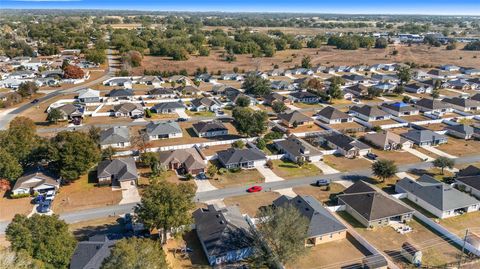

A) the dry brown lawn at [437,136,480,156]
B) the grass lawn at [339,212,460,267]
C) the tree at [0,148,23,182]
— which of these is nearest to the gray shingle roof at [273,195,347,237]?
the grass lawn at [339,212,460,267]

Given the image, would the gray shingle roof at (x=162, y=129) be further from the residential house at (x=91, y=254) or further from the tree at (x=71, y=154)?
the residential house at (x=91, y=254)

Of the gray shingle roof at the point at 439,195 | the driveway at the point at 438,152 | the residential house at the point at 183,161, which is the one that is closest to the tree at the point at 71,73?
the residential house at the point at 183,161

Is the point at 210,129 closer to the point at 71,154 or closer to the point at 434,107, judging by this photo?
the point at 71,154

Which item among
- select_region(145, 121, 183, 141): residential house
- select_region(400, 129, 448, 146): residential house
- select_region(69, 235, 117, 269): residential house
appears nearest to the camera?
select_region(69, 235, 117, 269): residential house

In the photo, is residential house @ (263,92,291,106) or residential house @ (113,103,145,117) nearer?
residential house @ (113,103,145,117)

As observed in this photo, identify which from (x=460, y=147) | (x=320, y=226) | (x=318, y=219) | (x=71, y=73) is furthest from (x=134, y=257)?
(x=71, y=73)

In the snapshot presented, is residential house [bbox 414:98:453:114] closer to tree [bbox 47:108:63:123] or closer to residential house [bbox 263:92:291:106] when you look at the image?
residential house [bbox 263:92:291:106]

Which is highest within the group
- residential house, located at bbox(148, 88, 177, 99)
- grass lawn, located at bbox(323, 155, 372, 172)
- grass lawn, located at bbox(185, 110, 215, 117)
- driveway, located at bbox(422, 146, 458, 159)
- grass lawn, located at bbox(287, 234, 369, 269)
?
residential house, located at bbox(148, 88, 177, 99)
